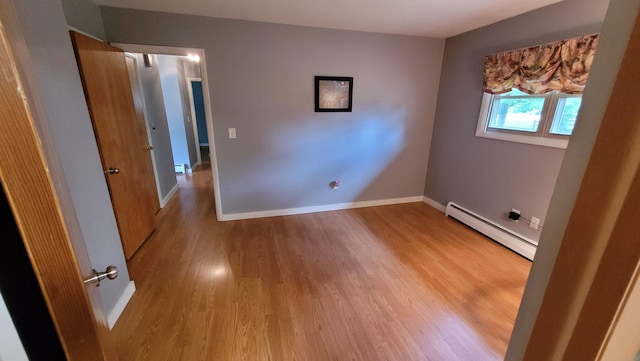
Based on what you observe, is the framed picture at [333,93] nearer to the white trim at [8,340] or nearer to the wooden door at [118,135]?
the wooden door at [118,135]

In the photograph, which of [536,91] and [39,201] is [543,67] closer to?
[536,91]

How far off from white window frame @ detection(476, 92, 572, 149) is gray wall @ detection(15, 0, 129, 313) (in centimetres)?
330

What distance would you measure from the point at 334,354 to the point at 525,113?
2720 millimetres

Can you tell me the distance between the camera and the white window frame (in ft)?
7.07

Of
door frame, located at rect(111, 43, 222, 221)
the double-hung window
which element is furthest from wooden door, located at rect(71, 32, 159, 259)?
the double-hung window

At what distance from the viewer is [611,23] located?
1.39 feet

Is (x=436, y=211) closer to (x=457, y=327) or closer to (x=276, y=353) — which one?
(x=457, y=327)

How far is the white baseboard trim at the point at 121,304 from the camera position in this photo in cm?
162

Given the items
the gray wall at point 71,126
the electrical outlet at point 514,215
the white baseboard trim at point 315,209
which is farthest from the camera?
the white baseboard trim at point 315,209

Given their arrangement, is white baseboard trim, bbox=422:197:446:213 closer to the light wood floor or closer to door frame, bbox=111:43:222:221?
the light wood floor

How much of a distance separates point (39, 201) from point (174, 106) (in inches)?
207

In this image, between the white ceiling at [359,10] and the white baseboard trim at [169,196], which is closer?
the white ceiling at [359,10]

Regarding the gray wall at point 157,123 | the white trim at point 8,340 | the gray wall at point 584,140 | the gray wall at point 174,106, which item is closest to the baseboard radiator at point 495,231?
the gray wall at point 584,140

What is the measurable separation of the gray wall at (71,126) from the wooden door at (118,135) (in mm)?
452
